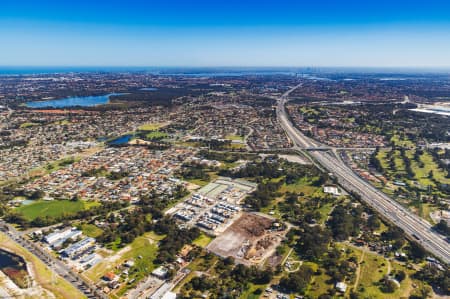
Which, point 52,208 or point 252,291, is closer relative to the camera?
point 252,291

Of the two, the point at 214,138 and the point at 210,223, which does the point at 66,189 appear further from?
the point at 214,138

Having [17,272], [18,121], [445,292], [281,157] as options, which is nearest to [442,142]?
[281,157]

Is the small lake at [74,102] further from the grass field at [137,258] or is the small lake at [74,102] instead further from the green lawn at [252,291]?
the green lawn at [252,291]

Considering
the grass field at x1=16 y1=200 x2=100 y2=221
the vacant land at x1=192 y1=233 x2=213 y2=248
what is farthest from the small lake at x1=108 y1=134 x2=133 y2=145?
the vacant land at x1=192 y1=233 x2=213 y2=248

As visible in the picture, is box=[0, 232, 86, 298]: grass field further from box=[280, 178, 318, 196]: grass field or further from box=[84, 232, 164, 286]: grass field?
box=[280, 178, 318, 196]: grass field

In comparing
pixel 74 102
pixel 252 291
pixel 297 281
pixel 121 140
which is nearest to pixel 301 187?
pixel 297 281

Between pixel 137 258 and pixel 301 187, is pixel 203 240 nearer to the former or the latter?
pixel 137 258
